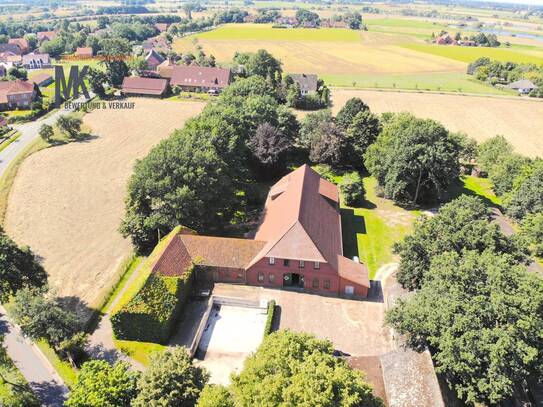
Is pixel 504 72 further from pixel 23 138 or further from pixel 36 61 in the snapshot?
pixel 36 61

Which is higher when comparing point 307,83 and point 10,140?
point 307,83

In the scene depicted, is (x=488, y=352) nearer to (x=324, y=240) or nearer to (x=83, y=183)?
(x=324, y=240)

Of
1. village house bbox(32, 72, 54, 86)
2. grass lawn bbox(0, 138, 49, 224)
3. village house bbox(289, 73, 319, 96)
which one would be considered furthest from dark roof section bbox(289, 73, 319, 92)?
village house bbox(32, 72, 54, 86)

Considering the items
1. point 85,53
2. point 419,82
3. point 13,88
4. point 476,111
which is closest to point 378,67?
point 419,82

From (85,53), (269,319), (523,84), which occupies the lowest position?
(85,53)

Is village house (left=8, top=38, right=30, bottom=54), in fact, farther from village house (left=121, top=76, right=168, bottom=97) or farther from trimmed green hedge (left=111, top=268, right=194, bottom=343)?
trimmed green hedge (left=111, top=268, right=194, bottom=343)

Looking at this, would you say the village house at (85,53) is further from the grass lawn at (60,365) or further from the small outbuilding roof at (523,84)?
the grass lawn at (60,365)

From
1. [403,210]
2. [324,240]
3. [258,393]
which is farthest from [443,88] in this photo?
[258,393]
